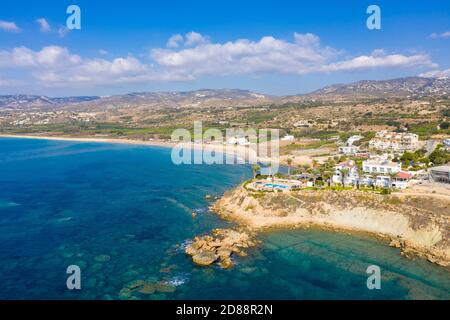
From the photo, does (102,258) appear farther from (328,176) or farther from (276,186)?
(328,176)

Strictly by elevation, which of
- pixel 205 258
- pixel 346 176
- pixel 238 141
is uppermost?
pixel 238 141

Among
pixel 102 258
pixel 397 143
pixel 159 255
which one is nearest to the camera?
pixel 102 258

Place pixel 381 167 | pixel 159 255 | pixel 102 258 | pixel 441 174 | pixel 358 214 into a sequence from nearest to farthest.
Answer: pixel 102 258, pixel 159 255, pixel 358 214, pixel 441 174, pixel 381 167

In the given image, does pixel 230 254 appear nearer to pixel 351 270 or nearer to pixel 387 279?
pixel 351 270

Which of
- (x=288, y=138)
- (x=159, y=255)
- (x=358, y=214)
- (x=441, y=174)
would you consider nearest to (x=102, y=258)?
(x=159, y=255)

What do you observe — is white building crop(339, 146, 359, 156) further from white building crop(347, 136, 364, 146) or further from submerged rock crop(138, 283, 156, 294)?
submerged rock crop(138, 283, 156, 294)

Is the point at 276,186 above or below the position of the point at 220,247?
above

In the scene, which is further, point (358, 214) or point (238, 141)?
point (238, 141)
